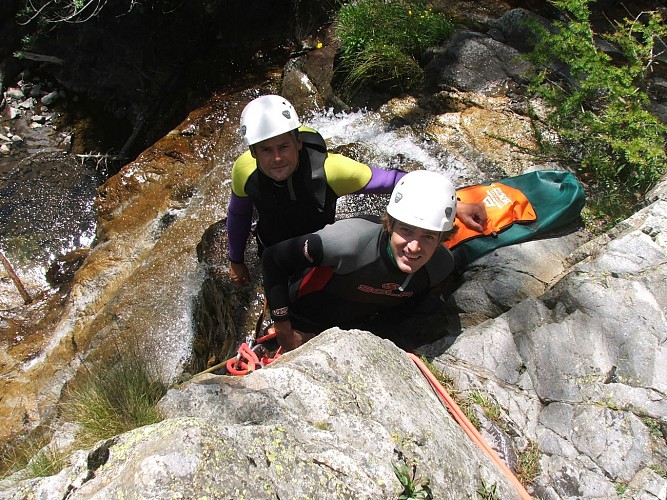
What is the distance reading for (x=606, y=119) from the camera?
388 cm

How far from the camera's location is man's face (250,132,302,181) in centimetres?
274

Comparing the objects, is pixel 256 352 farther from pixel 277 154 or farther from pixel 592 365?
pixel 592 365

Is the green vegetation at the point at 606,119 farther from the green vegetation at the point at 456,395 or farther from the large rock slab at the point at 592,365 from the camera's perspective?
the green vegetation at the point at 456,395

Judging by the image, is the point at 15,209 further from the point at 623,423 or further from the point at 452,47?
the point at 623,423

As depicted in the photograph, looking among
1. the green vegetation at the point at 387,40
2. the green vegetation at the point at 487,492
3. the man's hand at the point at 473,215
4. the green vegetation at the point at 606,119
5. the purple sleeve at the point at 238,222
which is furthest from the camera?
the green vegetation at the point at 387,40

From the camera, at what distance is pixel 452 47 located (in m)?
5.33

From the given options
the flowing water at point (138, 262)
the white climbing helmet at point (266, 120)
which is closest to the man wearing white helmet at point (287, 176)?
the white climbing helmet at point (266, 120)

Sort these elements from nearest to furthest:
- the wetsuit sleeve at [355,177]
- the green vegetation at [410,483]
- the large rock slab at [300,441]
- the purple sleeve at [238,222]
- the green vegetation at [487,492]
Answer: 1. the large rock slab at [300,441]
2. the green vegetation at [410,483]
3. the green vegetation at [487,492]
4. the wetsuit sleeve at [355,177]
5. the purple sleeve at [238,222]

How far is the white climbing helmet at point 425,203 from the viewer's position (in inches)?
95.3

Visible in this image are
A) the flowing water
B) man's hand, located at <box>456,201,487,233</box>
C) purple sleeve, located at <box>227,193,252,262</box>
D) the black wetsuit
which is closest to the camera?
the black wetsuit

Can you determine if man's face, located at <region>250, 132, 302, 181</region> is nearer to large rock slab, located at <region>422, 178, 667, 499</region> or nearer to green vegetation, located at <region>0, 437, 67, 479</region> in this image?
large rock slab, located at <region>422, 178, 667, 499</region>

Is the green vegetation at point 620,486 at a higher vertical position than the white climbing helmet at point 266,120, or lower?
lower

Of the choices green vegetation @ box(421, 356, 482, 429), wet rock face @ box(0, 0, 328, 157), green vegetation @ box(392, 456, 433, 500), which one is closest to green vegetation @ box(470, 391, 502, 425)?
green vegetation @ box(421, 356, 482, 429)

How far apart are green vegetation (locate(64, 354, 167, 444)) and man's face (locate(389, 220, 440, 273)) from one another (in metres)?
1.39
